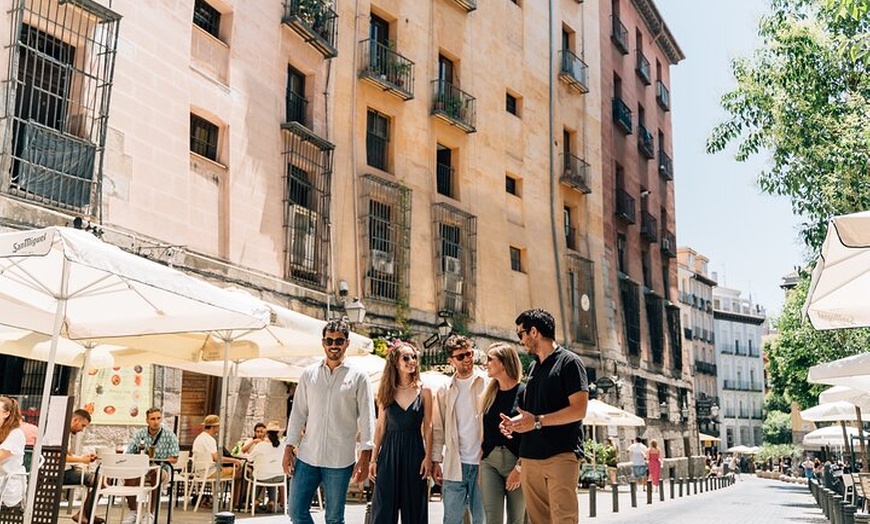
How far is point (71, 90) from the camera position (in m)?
11.8

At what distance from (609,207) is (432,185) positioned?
10876 millimetres

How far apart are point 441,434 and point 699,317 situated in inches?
2464

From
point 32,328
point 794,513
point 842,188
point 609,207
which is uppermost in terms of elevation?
point 609,207

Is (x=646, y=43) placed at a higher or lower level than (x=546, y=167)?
higher

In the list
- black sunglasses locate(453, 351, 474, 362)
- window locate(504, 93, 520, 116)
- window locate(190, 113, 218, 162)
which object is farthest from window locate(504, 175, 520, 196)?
black sunglasses locate(453, 351, 474, 362)

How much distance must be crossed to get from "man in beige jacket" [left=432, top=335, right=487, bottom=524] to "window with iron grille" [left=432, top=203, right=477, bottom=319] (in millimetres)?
13414

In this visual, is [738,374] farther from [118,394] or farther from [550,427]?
[550,427]

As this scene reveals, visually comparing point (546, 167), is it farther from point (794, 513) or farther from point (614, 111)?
point (794, 513)

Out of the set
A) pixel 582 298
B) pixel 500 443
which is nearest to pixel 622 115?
pixel 582 298

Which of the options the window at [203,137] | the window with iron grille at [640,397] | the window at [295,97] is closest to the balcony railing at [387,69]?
the window at [295,97]

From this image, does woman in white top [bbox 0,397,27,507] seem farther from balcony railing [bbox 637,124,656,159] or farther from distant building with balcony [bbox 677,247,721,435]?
distant building with balcony [bbox 677,247,721,435]

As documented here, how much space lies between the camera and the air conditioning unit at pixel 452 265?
1989 cm

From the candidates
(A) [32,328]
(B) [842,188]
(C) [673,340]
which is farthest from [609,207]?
(A) [32,328]

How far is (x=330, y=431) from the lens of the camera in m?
5.54
